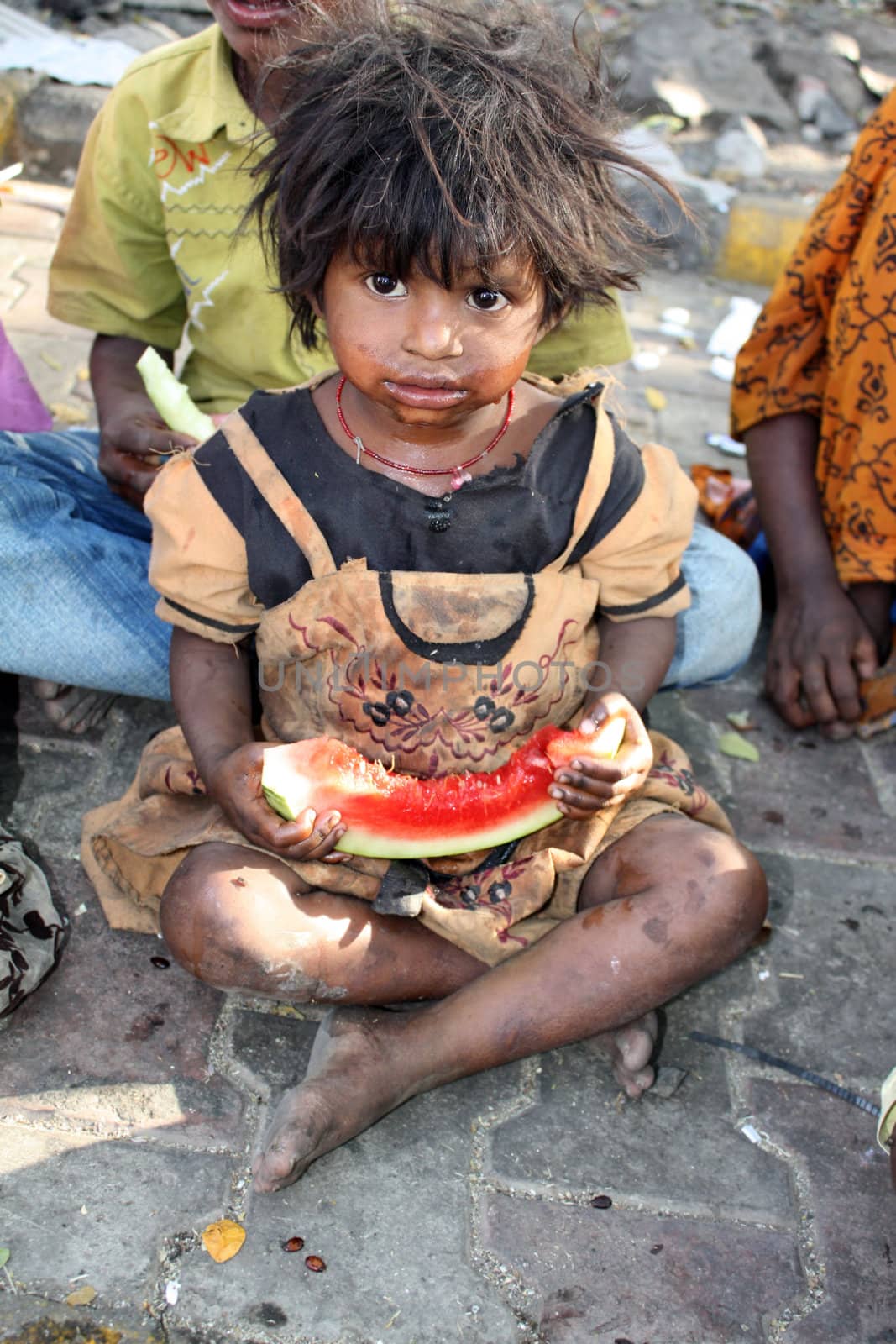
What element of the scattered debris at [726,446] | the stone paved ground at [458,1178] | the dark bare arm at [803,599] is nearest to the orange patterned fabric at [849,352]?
the dark bare arm at [803,599]

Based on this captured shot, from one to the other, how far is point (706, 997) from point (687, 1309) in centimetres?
72

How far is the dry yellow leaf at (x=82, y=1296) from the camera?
201cm

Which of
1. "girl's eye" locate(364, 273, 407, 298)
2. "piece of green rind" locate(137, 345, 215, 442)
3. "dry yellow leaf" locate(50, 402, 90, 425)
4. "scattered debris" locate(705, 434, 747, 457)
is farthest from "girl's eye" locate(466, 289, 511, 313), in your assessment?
"scattered debris" locate(705, 434, 747, 457)

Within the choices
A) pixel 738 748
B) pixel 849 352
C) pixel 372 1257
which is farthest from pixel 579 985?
pixel 849 352

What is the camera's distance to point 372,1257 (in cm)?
214

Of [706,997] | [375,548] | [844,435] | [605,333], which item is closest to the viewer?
[375,548]

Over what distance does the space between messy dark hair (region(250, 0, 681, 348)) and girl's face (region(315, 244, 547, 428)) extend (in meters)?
0.04

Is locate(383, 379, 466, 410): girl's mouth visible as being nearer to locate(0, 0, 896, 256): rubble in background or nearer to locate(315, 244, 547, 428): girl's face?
locate(315, 244, 547, 428): girl's face

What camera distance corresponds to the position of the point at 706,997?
8.91 ft

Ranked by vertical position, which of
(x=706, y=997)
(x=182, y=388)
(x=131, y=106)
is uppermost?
(x=131, y=106)

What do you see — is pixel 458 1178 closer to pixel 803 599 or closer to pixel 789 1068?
pixel 789 1068

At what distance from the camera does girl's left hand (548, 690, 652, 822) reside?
234 cm

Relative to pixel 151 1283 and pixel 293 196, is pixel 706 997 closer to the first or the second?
pixel 151 1283

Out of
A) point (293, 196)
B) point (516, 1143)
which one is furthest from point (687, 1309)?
point (293, 196)
